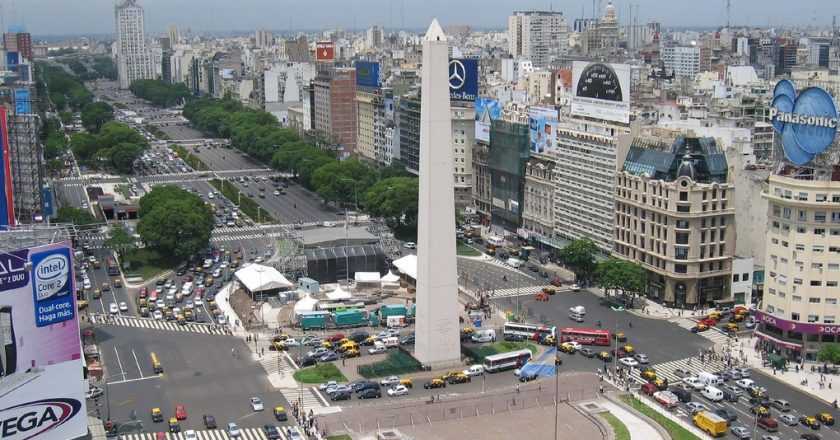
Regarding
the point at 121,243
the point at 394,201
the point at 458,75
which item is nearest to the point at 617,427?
the point at 394,201

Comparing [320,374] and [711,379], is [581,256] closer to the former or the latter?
[711,379]

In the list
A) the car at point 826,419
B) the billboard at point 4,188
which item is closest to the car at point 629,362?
the car at point 826,419

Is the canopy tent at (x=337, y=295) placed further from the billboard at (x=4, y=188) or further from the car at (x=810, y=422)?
the car at (x=810, y=422)

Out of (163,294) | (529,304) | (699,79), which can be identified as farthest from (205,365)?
(699,79)

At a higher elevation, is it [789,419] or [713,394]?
[713,394]

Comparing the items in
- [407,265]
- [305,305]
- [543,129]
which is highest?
[543,129]

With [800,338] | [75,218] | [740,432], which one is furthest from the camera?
[75,218]

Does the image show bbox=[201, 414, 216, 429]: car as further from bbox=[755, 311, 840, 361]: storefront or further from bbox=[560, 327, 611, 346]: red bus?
bbox=[755, 311, 840, 361]: storefront
